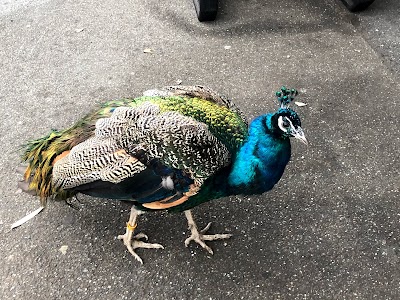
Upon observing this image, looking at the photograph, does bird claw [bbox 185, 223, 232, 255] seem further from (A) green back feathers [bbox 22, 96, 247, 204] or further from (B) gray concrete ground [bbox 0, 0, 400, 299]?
(A) green back feathers [bbox 22, 96, 247, 204]

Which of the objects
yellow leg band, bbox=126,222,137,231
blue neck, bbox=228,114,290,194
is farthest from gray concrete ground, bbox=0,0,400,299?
blue neck, bbox=228,114,290,194

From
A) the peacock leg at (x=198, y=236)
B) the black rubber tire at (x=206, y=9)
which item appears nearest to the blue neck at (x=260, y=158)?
the peacock leg at (x=198, y=236)

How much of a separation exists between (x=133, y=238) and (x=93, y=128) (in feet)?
2.17

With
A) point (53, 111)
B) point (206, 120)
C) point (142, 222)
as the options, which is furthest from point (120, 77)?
point (206, 120)

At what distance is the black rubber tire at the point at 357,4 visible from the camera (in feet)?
14.0

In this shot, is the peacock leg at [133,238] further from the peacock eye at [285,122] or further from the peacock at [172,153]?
the peacock eye at [285,122]

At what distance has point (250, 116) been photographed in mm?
3346

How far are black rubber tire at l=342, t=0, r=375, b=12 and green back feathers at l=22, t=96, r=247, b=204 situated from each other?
254 centimetres

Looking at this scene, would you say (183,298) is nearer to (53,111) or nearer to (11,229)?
(11,229)

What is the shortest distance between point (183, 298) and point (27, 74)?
7.80 feet

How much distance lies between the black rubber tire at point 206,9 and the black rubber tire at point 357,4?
1.26 m

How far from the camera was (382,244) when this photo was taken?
8.33 ft

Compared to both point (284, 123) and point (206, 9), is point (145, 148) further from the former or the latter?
point (206, 9)

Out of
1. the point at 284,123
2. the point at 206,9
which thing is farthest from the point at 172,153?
the point at 206,9
